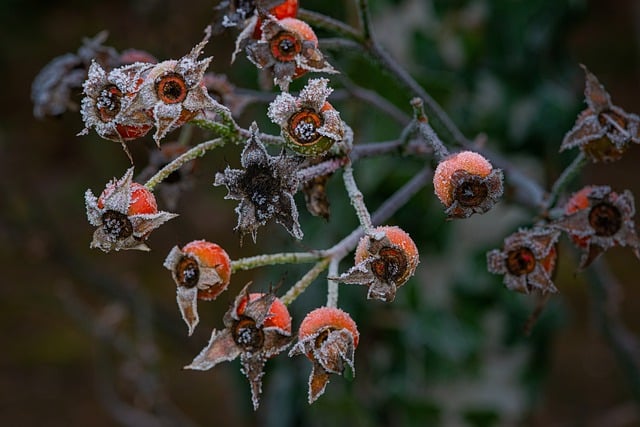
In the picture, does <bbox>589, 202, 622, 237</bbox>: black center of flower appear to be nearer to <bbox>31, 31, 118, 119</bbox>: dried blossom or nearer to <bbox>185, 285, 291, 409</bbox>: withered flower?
<bbox>185, 285, 291, 409</bbox>: withered flower

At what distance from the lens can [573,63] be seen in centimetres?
147

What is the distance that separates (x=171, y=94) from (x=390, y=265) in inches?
7.9

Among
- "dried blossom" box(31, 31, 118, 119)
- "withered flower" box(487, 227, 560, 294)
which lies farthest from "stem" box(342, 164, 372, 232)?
"dried blossom" box(31, 31, 118, 119)

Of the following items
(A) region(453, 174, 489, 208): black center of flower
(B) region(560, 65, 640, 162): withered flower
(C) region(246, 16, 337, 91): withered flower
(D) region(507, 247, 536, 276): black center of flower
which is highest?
(C) region(246, 16, 337, 91): withered flower

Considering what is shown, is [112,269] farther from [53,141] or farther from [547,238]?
[547,238]

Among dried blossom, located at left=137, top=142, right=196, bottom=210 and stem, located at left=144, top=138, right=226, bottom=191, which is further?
dried blossom, located at left=137, top=142, right=196, bottom=210

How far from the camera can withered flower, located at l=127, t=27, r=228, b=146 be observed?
0.60 meters

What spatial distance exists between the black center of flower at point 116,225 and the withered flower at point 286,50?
0.54 ft

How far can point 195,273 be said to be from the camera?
641 millimetres

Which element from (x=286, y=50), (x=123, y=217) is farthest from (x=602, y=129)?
(x=123, y=217)

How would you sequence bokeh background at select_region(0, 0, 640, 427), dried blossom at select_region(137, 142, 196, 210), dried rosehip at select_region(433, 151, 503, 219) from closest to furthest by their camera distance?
dried rosehip at select_region(433, 151, 503, 219) < dried blossom at select_region(137, 142, 196, 210) < bokeh background at select_region(0, 0, 640, 427)

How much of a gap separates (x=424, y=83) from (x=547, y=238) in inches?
22.6

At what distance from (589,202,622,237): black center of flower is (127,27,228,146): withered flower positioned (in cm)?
33

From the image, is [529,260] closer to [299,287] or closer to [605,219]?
[605,219]
